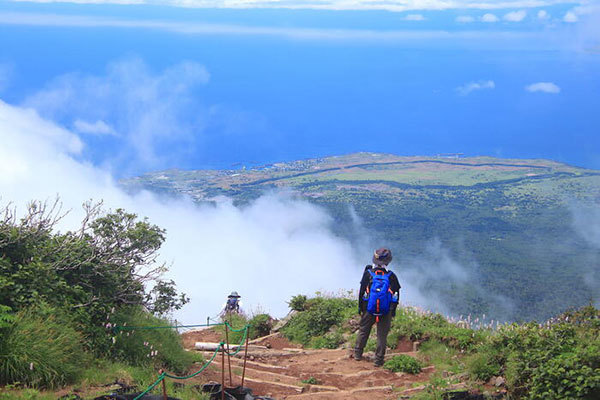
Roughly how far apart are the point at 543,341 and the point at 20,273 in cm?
694

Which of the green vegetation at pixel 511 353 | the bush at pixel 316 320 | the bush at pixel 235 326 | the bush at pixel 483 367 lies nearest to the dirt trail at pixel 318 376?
the green vegetation at pixel 511 353

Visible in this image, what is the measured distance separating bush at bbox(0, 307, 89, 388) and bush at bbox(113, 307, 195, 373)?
3.21ft

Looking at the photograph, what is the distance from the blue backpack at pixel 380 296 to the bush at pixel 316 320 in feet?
12.2

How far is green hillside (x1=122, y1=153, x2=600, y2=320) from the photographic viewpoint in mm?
67688

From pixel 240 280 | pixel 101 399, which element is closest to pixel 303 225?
pixel 240 280

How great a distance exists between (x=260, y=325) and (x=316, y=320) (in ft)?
4.98

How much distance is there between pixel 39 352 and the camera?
23.7ft

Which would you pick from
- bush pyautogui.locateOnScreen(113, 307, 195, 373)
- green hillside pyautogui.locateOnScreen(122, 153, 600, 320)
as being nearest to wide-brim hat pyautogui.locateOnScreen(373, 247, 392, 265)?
bush pyautogui.locateOnScreen(113, 307, 195, 373)

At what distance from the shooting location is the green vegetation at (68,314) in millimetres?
7168

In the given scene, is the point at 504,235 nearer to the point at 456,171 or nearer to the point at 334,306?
the point at 456,171

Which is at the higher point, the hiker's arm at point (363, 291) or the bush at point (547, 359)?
the hiker's arm at point (363, 291)

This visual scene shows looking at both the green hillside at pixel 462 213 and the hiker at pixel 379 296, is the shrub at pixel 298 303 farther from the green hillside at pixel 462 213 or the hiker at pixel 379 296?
the green hillside at pixel 462 213

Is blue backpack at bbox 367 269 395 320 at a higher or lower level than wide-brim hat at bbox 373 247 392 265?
lower

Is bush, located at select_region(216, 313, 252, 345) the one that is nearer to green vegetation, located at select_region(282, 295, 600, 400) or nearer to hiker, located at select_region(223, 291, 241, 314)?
hiker, located at select_region(223, 291, 241, 314)
